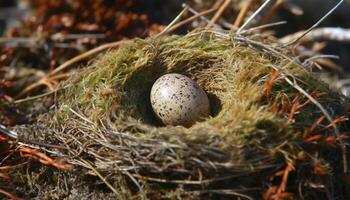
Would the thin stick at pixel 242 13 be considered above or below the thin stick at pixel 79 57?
above

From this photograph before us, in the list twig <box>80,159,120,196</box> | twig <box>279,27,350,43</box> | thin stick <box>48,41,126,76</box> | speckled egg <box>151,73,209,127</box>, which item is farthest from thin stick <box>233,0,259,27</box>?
twig <box>80,159,120,196</box>

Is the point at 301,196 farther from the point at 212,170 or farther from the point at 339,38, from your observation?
the point at 339,38

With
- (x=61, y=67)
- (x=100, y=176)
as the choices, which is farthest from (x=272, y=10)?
(x=100, y=176)

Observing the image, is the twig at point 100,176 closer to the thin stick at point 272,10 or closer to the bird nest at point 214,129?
the bird nest at point 214,129

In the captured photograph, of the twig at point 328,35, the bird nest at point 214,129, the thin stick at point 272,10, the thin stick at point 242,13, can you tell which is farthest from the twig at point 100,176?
the thin stick at point 272,10

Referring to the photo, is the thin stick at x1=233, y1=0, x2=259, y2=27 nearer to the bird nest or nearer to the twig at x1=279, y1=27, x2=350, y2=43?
the twig at x1=279, y1=27, x2=350, y2=43

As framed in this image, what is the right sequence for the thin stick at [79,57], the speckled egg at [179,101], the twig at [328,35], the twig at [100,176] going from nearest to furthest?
the twig at [100,176] → the speckled egg at [179,101] → the thin stick at [79,57] → the twig at [328,35]

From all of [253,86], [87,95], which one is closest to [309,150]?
[253,86]
